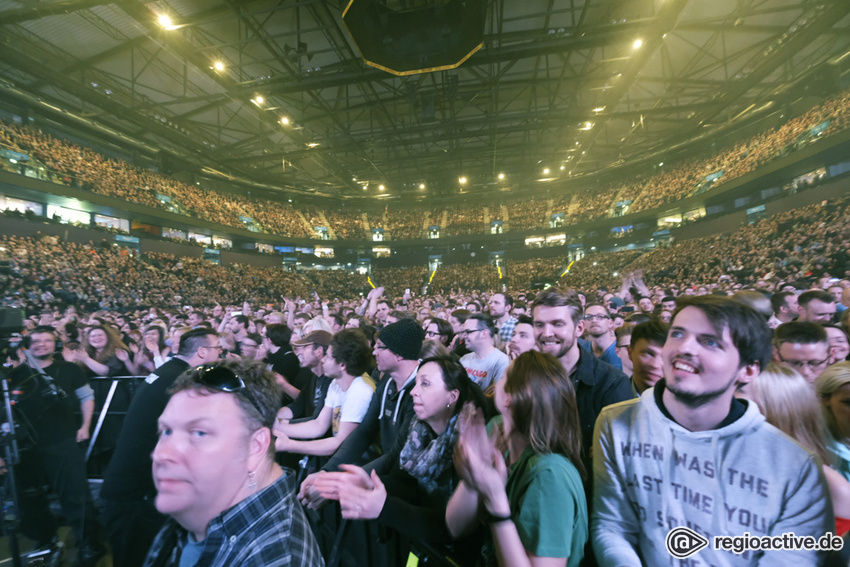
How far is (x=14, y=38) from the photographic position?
12297mm

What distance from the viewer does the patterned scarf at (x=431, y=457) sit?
2.02 metres

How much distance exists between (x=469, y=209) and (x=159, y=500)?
128ft

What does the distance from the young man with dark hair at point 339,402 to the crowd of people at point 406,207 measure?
20.3m

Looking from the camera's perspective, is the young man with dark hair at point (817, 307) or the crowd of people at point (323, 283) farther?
the crowd of people at point (323, 283)

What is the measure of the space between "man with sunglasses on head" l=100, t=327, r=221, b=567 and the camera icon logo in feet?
9.59

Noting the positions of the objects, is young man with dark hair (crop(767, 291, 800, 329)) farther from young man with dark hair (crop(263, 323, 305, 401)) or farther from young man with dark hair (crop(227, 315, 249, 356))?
young man with dark hair (crop(227, 315, 249, 356))

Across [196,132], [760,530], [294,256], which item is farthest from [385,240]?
[760,530]

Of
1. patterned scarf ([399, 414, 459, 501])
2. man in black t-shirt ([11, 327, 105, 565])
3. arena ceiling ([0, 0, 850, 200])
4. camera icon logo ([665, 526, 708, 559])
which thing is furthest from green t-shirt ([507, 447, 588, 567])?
arena ceiling ([0, 0, 850, 200])

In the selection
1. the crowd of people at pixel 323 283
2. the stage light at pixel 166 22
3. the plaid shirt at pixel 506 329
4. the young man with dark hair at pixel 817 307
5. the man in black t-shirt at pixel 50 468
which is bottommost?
the man in black t-shirt at pixel 50 468

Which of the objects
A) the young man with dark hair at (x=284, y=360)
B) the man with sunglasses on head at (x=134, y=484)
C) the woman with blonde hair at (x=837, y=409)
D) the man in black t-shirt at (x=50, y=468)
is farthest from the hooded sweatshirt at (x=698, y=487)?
the man in black t-shirt at (x=50, y=468)

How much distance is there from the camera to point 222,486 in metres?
1.26

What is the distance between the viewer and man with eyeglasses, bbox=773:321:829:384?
2.61m

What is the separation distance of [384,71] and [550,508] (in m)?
11.4

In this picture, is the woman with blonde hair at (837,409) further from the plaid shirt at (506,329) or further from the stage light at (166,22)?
the stage light at (166,22)
